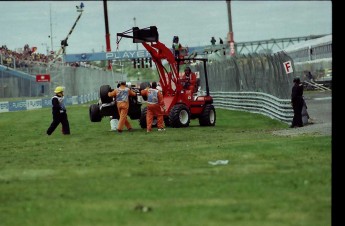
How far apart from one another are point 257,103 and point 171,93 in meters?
9.23

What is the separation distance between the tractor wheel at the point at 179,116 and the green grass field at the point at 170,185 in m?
8.18

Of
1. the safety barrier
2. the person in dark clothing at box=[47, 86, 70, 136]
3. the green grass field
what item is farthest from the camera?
the safety barrier

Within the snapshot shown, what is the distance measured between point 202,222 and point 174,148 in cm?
879

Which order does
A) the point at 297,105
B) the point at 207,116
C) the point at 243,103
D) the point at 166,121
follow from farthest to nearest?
the point at 243,103, the point at 207,116, the point at 166,121, the point at 297,105

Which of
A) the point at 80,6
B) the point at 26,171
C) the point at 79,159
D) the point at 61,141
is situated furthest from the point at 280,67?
the point at 80,6

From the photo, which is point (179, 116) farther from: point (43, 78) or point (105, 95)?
point (43, 78)

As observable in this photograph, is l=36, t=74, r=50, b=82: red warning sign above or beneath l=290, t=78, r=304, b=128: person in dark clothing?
above

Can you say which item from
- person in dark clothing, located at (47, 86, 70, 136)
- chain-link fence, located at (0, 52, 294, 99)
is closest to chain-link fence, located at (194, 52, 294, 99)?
chain-link fence, located at (0, 52, 294, 99)

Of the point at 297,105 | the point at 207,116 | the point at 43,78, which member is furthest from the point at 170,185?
the point at 43,78

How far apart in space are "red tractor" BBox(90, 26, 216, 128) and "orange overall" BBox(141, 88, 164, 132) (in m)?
1.00

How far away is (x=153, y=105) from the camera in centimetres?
2478

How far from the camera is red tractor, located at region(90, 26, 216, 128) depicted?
25922 millimetres

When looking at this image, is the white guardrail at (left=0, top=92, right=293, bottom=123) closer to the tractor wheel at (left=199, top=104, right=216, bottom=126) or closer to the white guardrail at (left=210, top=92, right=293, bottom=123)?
the white guardrail at (left=210, top=92, right=293, bottom=123)
